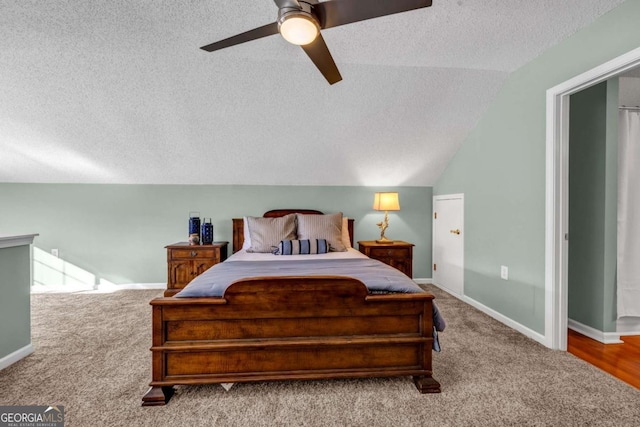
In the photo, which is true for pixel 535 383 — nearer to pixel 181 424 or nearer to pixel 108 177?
pixel 181 424

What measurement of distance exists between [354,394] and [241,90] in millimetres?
2633

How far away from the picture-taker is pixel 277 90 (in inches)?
114

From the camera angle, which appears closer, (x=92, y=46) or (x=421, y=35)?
(x=421, y=35)

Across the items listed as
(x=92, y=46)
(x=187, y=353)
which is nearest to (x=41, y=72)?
(x=92, y=46)

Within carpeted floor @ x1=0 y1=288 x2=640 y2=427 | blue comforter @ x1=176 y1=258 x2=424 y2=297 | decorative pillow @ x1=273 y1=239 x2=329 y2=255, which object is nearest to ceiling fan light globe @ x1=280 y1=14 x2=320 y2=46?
blue comforter @ x1=176 y1=258 x2=424 y2=297

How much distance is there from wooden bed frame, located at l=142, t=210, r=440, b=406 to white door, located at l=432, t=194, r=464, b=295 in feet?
6.85

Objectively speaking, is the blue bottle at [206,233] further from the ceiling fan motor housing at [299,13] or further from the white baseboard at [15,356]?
the ceiling fan motor housing at [299,13]

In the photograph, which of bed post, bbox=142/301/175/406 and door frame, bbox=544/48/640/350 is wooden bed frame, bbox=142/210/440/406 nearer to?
bed post, bbox=142/301/175/406

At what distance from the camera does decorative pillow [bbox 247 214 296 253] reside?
11.0 feet

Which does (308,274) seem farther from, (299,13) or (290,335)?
(299,13)

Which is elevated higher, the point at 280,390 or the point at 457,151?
the point at 457,151

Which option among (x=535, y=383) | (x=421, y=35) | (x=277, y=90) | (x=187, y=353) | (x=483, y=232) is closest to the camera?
(x=187, y=353)

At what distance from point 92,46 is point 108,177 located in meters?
1.97

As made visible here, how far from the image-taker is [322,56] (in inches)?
67.7
